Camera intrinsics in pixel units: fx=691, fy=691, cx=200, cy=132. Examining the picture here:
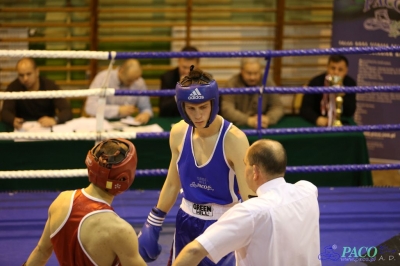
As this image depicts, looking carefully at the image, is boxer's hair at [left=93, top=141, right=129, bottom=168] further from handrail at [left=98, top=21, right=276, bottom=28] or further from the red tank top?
handrail at [left=98, top=21, right=276, bottom=28]

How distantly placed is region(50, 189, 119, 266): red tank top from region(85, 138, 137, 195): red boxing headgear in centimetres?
7

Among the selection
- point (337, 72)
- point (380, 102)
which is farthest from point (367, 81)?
point (337, 72)

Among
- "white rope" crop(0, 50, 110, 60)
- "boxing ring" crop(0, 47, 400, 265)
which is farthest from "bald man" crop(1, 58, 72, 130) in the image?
"white rope" crop(0, 50, 110, 60)

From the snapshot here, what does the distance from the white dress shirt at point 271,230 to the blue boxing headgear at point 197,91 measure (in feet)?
2.37

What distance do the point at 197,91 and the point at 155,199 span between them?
210 cm

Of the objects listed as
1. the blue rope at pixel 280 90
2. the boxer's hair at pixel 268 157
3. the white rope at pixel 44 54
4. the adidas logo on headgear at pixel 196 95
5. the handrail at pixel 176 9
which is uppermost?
the handrail at pixel 176 9

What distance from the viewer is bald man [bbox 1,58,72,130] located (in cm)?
547

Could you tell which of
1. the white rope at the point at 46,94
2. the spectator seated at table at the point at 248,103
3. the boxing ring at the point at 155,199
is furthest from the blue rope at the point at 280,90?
the spectator seated at table at the point at 248,103

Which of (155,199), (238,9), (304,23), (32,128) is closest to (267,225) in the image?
(155,199)

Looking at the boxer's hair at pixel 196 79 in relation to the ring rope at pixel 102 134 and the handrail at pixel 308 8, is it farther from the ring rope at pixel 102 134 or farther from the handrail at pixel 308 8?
the handrail at pixel 308 8

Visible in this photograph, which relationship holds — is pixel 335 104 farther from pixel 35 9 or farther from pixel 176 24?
pixel 35 9

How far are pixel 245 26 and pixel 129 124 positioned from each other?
3.02 metres

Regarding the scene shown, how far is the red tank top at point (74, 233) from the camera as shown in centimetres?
239

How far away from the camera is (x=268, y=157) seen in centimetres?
242
